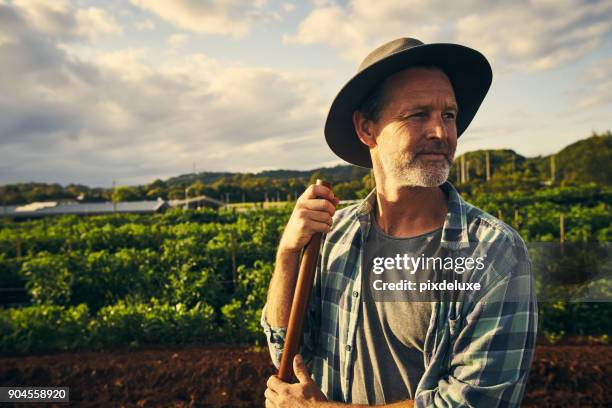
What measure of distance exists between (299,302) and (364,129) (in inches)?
31.2

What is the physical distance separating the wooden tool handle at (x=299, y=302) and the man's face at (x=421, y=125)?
Result: 18.2 inches

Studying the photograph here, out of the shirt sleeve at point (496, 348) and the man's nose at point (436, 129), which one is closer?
the shirt sleeve at point (496, 348)

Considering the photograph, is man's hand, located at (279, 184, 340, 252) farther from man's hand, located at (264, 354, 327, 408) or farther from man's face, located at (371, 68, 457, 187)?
man's hand, located at (264, 354, 327, 408)

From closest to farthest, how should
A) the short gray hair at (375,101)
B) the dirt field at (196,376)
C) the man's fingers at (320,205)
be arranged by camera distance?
the man's fingers at (320,205), the short gray hair at (375,101), the dirt field at (196,376)

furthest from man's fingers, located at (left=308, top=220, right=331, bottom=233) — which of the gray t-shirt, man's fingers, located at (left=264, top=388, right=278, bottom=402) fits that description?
man's fingers, located at (left=264, top=388, right=278, bottom=402)

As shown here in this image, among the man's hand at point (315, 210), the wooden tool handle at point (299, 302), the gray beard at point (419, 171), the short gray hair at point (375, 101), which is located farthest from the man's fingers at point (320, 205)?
the short gray hair at point (375, 101)

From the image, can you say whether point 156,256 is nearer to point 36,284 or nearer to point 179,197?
point 36,284

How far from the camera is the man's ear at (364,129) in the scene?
6.42 ft

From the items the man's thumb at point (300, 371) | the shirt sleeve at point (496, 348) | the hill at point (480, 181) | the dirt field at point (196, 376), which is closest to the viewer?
the shirt sleeve at point (496, 348)

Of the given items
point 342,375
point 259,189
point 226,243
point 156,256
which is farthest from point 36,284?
point 259,189

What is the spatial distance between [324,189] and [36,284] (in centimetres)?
812

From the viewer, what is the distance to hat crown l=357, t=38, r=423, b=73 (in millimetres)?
1708

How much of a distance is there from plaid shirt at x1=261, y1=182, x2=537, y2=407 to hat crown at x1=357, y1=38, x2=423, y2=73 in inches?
22.8

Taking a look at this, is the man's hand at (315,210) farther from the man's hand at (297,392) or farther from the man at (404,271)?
the man's hand at (297,392)
